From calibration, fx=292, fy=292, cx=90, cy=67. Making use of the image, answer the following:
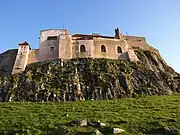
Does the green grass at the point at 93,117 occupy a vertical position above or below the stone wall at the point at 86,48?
below

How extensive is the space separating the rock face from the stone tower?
1.35 meters

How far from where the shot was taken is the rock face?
46594mm

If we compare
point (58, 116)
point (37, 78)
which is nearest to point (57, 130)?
point (58, 116)

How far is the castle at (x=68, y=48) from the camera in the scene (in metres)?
59.6

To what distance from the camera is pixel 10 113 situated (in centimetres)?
3394

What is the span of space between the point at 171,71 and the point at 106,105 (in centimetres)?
3229

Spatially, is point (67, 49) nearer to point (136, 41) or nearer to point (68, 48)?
point (68, 48)

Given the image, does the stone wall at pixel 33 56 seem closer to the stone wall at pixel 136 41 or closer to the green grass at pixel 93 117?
the green grass at pixel 93 117

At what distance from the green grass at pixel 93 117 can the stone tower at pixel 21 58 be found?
641 inches

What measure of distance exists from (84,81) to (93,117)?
68.1 feet

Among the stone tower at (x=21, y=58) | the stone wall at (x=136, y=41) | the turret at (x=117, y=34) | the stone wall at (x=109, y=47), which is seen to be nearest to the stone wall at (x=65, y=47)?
the stone wall at (x=109, y=47)

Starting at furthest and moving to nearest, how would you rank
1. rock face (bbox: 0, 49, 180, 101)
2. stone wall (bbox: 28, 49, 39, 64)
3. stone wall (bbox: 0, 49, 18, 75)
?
stone wall (bbox: 0, 49, 18, 75)
stone wall (bbox: 28, 49, 39, 64)
rock face (bbox: 0, 49, 180, 101)

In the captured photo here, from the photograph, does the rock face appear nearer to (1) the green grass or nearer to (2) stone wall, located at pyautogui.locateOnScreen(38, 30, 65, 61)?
(2) stone wall, located at pyautogui.locateOnScreen(38, 30, 65, 61)

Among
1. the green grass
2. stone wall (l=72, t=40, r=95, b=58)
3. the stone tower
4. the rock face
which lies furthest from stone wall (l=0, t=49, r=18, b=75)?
the green grass
